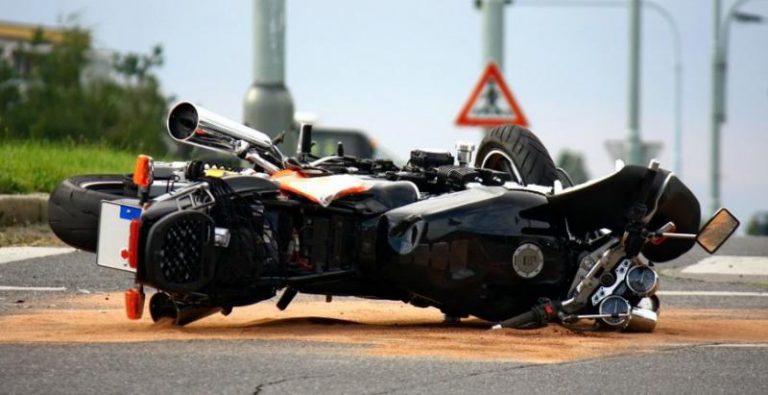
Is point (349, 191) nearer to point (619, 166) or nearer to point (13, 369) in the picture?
point (619, 166)

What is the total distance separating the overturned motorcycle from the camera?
9414 mm

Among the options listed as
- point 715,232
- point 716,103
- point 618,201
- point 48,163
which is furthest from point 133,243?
point 716,103

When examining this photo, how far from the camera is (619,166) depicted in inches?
380

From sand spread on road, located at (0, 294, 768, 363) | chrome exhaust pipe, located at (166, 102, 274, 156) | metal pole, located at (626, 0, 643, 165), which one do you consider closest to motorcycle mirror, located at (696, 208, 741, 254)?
sand spread on road, located at (0, 294, 768, 363)

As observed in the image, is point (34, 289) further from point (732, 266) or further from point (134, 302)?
point (732, 266)

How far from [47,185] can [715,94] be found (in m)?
26.5

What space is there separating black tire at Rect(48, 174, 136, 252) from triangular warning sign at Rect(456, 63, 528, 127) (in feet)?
36.4

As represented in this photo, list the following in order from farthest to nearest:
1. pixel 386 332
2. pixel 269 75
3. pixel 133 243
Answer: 1. pixel 269 75
2. pixel 386 332
3. pixel 133 243

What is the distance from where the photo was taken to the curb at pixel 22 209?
1673cm

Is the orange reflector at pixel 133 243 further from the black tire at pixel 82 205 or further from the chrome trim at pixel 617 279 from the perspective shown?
the chrome trim at pixel 617 279

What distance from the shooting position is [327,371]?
26.6 ft

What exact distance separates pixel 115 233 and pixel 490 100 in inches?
505

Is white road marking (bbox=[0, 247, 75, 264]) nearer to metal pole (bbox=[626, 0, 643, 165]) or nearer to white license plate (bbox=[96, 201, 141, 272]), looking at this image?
white license plate (bbox=[96, 201, 141, 272])

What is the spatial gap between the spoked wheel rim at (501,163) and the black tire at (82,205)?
2.09 meters
